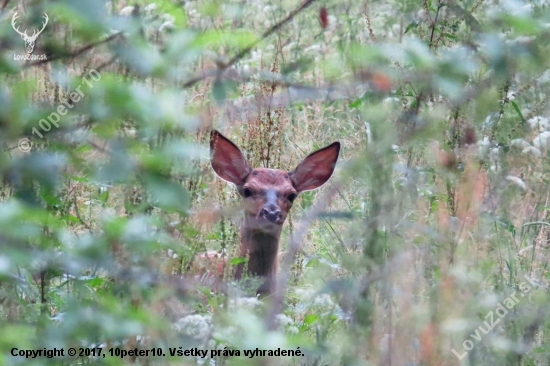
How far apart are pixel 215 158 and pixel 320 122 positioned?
1.30m

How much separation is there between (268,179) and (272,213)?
0.33 meters

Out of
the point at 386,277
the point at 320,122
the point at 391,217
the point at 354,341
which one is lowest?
the point at 354,341

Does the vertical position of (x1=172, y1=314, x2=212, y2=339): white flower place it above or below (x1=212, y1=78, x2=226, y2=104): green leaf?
below

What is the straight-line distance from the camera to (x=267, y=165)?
19.3 feet

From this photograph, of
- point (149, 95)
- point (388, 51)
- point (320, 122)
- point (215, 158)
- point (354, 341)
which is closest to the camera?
point (149, 95)

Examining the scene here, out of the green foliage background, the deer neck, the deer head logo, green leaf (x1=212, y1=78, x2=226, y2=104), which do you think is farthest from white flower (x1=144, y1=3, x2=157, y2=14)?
the deer neck

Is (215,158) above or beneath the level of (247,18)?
beneath

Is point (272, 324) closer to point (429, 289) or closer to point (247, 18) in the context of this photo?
point (429, 289)

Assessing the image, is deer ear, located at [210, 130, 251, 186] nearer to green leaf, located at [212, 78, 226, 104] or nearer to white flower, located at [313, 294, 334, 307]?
white flower, located at [313, 294, 334, 307]

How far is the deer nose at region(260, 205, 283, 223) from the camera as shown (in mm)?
5262

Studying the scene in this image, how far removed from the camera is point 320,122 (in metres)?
6.54

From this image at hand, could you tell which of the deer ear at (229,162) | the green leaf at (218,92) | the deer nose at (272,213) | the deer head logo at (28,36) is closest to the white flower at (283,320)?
the green leaf at (218,92)

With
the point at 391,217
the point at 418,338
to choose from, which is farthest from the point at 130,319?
the point at 391,217

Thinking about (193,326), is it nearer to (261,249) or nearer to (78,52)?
(78,52)
